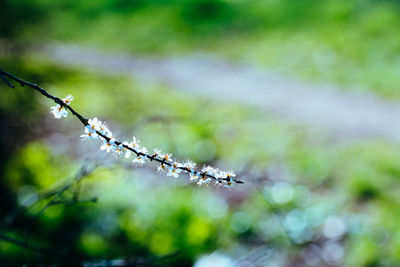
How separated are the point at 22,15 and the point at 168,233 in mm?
4670

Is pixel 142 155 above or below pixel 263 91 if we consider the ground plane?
below

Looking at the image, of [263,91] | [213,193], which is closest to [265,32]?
[263,91]

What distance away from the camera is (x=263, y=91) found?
8.66m

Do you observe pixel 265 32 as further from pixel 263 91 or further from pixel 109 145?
pixel 109 145

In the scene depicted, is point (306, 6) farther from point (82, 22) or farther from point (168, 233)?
point (168, 233)

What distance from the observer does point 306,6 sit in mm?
12883

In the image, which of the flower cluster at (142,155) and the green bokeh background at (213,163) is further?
the green bokeh background at (213,163)

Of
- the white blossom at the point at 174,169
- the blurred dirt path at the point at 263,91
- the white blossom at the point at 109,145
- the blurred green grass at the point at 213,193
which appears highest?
the blurred dirt path at the point at 263,91

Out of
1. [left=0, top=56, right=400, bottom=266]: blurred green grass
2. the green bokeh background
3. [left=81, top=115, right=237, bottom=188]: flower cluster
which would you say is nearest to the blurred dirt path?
the green bokeh background

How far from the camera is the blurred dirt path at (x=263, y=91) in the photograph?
6.67 metres

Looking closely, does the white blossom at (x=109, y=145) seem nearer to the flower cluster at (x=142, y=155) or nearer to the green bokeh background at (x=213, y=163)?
the flower cluster at (x=142, y=155)

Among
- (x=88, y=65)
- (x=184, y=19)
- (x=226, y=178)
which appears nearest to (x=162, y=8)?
(x=184, y=19)

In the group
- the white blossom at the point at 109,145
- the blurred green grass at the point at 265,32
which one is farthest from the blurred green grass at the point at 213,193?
the blurred green grass at the point at 265,32

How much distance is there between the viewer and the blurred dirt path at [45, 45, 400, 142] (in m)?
6.67
